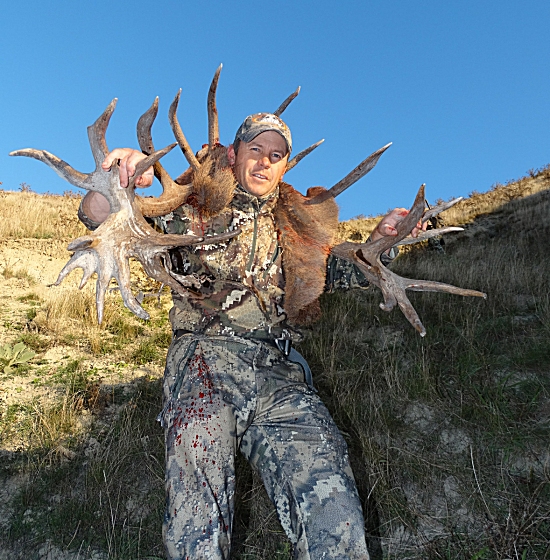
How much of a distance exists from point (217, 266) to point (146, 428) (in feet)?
5.13

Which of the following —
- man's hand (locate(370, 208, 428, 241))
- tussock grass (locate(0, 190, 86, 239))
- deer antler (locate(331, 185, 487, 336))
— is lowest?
deer antler (locate(331, 185, 487, 336))

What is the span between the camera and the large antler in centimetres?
246

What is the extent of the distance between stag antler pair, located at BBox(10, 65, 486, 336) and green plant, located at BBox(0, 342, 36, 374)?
2476mm

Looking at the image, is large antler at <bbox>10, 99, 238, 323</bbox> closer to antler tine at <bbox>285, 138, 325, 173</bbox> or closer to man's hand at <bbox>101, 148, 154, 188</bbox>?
man's hand at <bbox>101, 148, 154, 188</bbox>

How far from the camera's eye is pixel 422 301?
5.88m

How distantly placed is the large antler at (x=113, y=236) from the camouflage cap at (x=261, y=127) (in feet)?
2.38

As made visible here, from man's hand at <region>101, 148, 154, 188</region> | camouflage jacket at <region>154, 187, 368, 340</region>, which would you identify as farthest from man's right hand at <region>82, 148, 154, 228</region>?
camouflage jacket at <region>154, 187, 368, 340</region>

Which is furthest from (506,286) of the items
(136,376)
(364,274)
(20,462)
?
(20,462)

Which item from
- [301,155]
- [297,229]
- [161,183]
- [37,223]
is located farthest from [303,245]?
[37,223]

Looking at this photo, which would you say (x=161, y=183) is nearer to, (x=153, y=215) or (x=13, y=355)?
(x=153, y=215)

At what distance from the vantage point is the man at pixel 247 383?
233 cm

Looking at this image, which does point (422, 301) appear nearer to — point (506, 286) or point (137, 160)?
point (506, 286)

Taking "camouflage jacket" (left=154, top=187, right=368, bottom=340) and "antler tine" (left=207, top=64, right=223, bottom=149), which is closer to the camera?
"camouflage jacket" (left=154, top=187, right=368, bottom=340)

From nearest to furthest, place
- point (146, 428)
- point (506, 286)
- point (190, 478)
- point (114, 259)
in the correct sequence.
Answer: point (190, 478) < point (114, 259) < point (146, 428) < point (506, 286)
